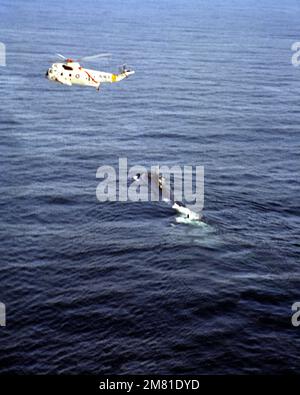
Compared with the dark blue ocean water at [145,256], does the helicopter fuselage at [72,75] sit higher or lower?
higher

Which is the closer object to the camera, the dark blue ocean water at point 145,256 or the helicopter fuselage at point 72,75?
the dark blue ocean water at point 145,256

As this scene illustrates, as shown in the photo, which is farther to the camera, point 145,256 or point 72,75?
point 145,256

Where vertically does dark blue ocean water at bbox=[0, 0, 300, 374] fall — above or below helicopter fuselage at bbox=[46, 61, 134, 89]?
below

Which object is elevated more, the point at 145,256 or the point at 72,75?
the point at 72,75

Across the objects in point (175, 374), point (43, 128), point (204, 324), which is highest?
point (43, 128)

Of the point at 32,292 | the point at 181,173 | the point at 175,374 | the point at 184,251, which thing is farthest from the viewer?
the point at 181,173


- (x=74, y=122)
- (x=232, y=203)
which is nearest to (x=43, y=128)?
(x=74, y=122)

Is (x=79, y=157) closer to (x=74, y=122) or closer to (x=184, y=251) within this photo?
(x=74, y=122)

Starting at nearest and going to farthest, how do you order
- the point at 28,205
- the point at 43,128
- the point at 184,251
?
the point at 184,251 → the point at 28,205 → the point at 43,128

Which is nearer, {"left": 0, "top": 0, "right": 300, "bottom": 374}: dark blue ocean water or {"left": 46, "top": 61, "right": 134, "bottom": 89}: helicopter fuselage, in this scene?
{"left": 0, "top": 0, "right": 300, "bottom": 374}: dark blue ocean water

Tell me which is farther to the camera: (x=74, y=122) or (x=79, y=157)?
(x=74, y=122)
